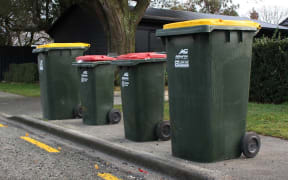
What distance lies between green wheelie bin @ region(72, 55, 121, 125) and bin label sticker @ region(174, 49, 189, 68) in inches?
123

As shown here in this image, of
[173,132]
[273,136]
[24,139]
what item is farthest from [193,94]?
[24,139]

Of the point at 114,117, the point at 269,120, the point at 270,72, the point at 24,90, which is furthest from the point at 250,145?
the point at 24,90

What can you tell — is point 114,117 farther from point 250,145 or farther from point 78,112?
point 250,145

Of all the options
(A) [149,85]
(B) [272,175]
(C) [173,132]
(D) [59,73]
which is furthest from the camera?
(D) [59,73]

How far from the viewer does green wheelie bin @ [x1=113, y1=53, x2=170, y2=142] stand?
6305 mm

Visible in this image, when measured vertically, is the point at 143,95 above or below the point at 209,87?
below

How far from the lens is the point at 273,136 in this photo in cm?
671

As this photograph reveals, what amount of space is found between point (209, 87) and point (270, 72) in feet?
21.5

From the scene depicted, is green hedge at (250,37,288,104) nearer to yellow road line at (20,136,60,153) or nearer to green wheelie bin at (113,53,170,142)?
green wheelie bin at (113,53,170,142)

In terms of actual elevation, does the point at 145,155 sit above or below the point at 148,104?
below

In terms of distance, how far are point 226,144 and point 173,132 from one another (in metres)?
0.66

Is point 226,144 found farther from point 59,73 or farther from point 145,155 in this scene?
point 59,73

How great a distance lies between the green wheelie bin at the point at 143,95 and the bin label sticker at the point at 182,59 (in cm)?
123

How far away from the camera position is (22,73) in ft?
79.5
